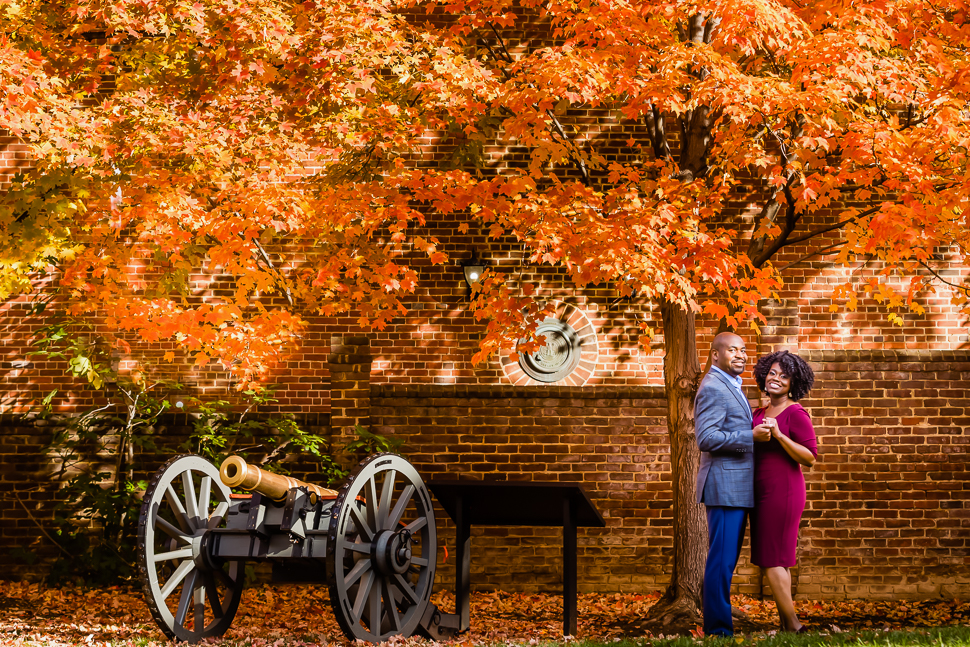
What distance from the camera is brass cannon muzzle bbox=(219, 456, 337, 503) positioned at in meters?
4.77

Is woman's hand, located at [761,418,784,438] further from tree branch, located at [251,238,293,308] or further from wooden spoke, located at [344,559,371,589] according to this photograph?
tree branch, located at [251,238,293,308]

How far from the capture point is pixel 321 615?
7.12 metres

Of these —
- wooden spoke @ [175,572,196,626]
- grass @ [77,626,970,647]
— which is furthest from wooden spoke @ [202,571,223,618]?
grass @ [77,626,970,647]

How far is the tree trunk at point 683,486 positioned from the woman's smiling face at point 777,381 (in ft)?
6.61

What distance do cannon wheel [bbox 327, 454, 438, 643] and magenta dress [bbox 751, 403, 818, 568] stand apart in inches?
82.3

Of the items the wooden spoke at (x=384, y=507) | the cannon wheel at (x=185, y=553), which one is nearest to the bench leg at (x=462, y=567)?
the wooden spoke at (x=384, y=507)

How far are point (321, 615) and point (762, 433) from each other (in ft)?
14.1

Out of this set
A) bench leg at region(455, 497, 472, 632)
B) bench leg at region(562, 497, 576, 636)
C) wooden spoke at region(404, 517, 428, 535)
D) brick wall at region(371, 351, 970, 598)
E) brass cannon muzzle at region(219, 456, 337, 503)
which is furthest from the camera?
brick wall at region(371, 351, 970, 598)

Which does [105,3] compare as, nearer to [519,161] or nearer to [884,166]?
[519,161]

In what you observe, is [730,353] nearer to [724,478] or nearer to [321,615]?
[724,478]

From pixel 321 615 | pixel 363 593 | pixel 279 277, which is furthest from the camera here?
pixel 279 277

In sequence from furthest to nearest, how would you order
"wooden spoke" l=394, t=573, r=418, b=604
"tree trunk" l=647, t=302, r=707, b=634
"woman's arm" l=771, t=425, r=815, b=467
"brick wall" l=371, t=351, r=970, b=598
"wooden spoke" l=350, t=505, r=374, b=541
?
"brick wall" l=371, t=351, r=970, b=598
"tree trunk" l=647, t=302, r=707, b=634
"wooden spoke" l=394, t=573, r=418, b=604
"wooden spoke" l=350, t=505, r=374, b=541
"woman's arm" l=771, t=425, r=815, b=467

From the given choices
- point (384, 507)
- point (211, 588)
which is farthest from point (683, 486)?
point (211, 588)

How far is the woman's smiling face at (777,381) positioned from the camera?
483cm
